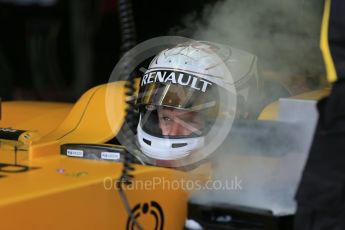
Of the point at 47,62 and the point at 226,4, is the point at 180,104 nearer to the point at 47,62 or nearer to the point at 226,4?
the point at 226,4

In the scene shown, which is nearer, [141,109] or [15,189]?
[15,189]

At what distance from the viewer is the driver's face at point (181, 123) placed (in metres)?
2.15

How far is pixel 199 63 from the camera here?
7.29 feet

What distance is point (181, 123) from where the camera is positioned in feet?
7.07

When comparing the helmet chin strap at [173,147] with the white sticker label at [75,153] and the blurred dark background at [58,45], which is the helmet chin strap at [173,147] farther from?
the blurred dark background at [58,45]

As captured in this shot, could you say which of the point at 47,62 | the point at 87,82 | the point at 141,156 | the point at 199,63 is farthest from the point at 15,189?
the point at 47,62

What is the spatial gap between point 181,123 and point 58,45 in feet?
16.1

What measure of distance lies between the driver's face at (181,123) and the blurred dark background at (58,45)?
11.2ft

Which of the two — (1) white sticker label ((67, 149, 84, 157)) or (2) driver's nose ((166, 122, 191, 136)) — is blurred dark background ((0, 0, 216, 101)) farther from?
(1) white sticker label ((67, 149, 84, 157))

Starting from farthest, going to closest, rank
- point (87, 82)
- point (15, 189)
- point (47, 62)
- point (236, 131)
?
point (47, 62) → point (87, 82) → point (236, 131) → point (15, 189)

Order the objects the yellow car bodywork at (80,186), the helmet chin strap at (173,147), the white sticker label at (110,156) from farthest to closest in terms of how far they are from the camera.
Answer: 1. the helmet chin strap at (173,147)
2. the white sticker label at (110,156)
3. the yellow car bodywork at (80,186)

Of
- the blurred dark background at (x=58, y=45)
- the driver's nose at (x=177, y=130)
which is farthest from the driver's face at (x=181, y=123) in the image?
the blurred dark background at (x=58, y=45)

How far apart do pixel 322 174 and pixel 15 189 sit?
75 centimetres

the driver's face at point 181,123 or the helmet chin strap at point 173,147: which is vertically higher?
the driver's face at point 181,123
